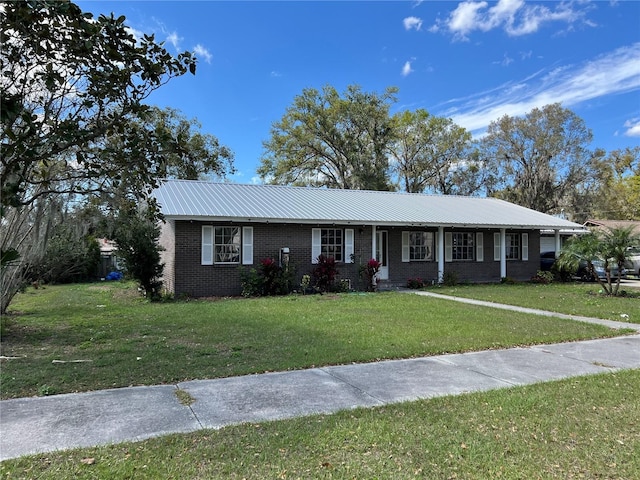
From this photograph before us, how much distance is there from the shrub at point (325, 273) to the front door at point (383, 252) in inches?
127

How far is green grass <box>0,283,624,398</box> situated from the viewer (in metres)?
6.00

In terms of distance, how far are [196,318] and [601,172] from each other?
140 feet

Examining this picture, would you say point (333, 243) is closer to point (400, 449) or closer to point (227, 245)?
point (227, 245)

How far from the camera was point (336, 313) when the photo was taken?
439 inches

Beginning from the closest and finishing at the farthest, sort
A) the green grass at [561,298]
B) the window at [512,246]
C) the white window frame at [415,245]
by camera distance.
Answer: the green grass at [561,298] → the white window frame at [415,245] → the window at [512,246]

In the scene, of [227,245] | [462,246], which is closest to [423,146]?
[462,246]

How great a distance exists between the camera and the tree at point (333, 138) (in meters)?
37.2

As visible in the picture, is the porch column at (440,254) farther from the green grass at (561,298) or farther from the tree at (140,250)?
the tree at (140,250)

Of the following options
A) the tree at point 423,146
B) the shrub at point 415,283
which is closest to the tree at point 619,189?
the tree at point 423,146

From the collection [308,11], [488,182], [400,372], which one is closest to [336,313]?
[400,372]

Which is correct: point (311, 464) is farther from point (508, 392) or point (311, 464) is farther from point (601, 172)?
point (601, 172)

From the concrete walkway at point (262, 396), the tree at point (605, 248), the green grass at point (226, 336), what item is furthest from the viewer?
the tree at point (605, 248)

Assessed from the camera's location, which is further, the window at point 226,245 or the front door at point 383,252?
the front door at point 383,252

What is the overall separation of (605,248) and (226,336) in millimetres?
13431
